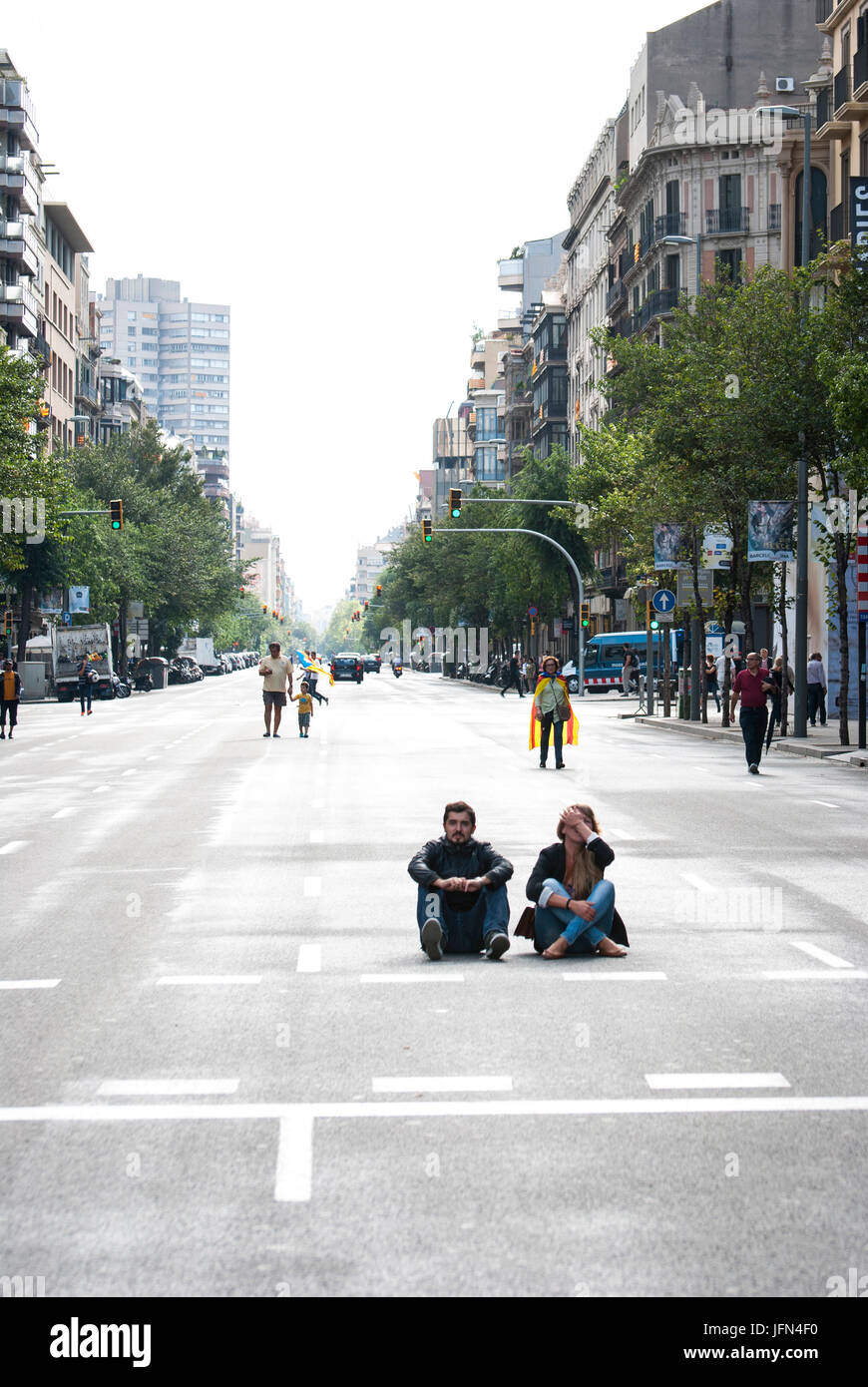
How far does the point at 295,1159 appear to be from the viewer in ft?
18.8

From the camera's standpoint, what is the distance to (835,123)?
135 ft

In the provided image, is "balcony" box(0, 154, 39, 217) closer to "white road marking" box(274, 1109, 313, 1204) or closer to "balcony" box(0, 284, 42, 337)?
"balcony" box(0, 284, 42, 337)

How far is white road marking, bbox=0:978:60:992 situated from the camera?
29.7 feet

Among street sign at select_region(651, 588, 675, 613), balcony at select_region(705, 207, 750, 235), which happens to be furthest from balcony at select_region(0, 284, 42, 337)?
street sign at select_region(651, 588, 675, 613)

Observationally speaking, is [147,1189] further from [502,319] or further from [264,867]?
[502,319]

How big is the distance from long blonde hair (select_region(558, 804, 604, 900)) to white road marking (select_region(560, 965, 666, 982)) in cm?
57

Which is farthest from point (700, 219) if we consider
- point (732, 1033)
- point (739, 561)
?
point (732, 1033)

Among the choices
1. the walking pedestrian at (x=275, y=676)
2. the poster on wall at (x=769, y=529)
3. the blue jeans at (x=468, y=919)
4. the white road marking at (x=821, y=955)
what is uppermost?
the poster on wall at (x=769, y=529)

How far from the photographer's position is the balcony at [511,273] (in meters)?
149

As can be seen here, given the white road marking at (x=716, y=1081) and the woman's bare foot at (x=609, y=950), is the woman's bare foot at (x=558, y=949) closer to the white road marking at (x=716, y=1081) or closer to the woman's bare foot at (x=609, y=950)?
the woman's bare foot at (x=609, y=950)

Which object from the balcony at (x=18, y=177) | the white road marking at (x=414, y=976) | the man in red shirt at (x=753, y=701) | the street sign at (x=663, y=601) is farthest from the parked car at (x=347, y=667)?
the white road marking at (x=414, y=976)

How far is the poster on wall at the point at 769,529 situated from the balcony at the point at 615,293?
53.6 m

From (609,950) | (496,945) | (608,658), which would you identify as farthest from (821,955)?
(608,658)

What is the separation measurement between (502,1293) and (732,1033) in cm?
359
